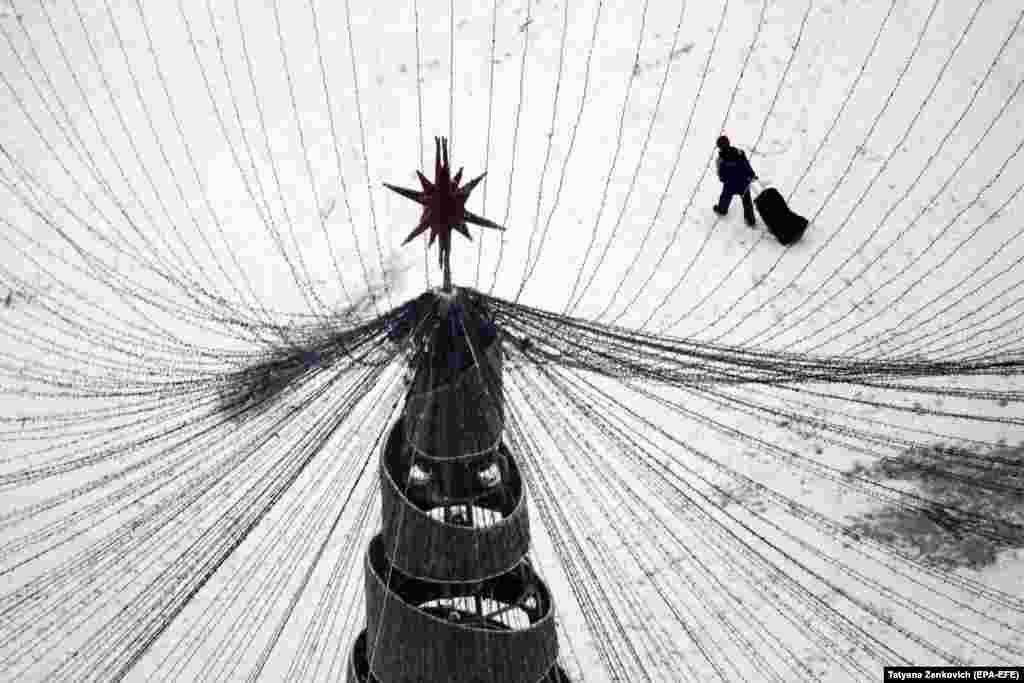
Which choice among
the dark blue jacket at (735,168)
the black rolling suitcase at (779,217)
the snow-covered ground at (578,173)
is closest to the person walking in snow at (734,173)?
the dark blue jacket at (735,168)

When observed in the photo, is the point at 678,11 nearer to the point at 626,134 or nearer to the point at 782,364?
the point at 626,134

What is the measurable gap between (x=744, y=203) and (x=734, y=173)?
1.66 ft

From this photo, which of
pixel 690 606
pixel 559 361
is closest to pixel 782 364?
pixel 559 361

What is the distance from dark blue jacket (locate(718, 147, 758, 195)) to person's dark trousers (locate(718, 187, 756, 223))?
0.19 meters

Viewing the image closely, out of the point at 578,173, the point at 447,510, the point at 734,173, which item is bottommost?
the point at 447,510

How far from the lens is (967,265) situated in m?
9.62

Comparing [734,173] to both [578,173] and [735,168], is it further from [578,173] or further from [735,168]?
[578,173]

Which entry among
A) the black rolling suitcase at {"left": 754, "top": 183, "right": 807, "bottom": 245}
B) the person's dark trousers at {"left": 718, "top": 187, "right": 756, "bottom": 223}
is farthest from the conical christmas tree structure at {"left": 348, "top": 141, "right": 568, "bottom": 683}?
the person's dark trousers at {"left": 718, "top": 187, "right": 756, "bottom": 223}

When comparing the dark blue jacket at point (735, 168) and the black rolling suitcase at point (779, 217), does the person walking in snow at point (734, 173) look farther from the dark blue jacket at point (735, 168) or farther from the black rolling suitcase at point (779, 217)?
the black rolling suitcase at point (779, 217)

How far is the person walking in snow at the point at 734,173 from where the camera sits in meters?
10.0

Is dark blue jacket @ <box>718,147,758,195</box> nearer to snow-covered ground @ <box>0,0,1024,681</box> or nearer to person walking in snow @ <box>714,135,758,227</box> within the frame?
person walking in snow @ <box>714,135,758,227</box>

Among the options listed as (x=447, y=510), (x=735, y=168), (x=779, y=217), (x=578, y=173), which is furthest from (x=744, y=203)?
(x=447, y=510)

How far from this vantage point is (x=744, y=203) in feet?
34.4

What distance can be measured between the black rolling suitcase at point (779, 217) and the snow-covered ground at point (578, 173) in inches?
8.0
